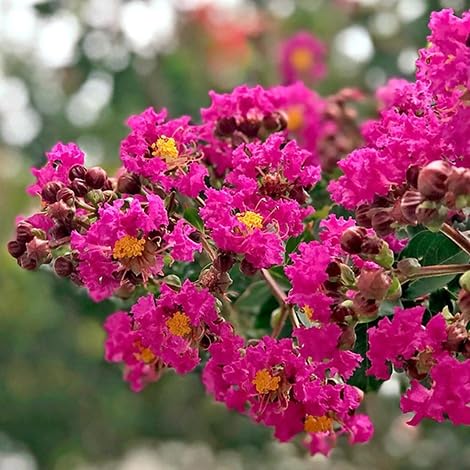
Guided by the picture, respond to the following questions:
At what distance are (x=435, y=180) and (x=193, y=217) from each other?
0.31m

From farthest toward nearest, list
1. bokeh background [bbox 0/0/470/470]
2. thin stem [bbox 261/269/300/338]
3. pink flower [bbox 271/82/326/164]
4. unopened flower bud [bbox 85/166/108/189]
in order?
bokeh background [bbox 0/0/470/470] → pink flower [bbox 271/82/326/164] → thin stem [bbox 261/269/300/338] → unopened flower bud [bbox 85/166/108/189]

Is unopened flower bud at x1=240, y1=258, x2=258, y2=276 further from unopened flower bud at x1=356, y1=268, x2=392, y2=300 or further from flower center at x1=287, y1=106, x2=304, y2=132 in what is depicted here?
flower center at x1=287, y1=106, x2=304, y2=132

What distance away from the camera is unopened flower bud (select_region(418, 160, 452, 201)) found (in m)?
0.86

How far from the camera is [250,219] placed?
0.99m

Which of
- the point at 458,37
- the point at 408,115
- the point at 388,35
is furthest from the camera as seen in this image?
the point at 388,35

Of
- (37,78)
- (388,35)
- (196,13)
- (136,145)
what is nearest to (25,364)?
(37,78)

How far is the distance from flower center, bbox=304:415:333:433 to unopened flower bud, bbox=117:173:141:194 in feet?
1.00

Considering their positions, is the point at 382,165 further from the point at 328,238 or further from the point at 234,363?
the point at 234,363

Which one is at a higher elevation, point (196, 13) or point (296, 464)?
point (196, 13)

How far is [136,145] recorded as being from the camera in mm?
1069

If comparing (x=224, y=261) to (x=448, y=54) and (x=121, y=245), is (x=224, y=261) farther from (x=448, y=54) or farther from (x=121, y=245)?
(x=448, y=54)

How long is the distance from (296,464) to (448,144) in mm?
3269

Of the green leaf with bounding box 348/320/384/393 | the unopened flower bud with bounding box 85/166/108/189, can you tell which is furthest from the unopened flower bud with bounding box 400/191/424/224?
the unopened flower bud with bounding box 85/166/108/189

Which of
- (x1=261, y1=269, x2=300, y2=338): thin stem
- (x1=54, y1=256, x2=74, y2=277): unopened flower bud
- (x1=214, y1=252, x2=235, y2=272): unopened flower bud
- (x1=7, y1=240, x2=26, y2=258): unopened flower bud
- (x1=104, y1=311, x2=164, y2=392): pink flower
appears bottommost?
(x1=104, y1=311, x2=164, y2=392): pink flower
